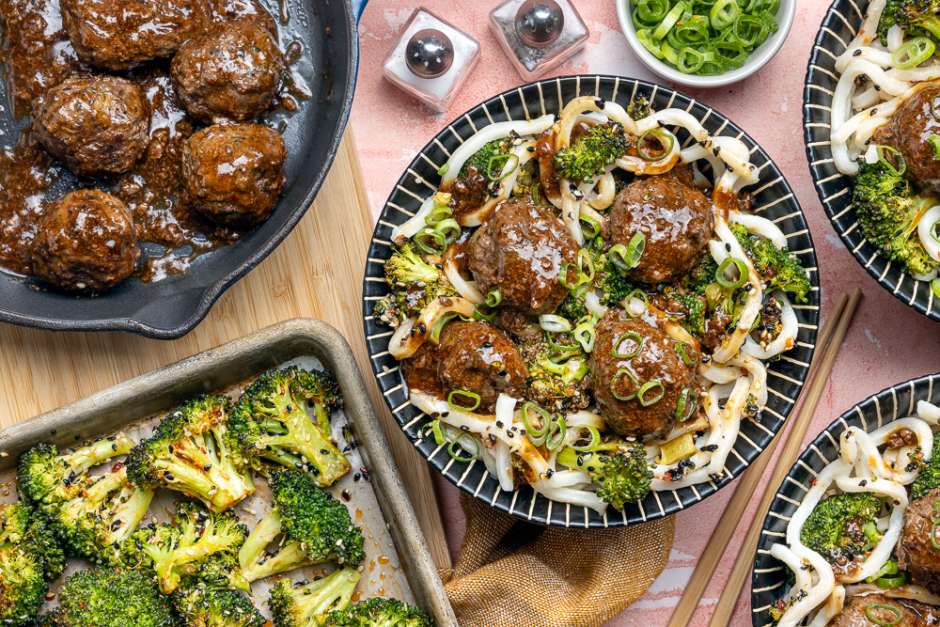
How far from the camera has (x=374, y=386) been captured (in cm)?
479

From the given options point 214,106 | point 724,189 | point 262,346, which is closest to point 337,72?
point 214,106

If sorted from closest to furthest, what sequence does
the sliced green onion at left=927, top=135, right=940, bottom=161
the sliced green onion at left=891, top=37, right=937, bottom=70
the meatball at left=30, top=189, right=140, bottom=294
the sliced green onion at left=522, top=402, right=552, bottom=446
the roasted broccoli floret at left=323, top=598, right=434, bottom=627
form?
the meatball at left=30, top=189, right=140, bottom=294
the sliced green onion at left=927, top=135, right=940, bottom=161
the sliced green onion at left=522, top=402, right=552, bottom=446
the sliced green onion at left=891, top=37, right=937, bottom=70
the roasted broccoli floret at left=323, top=598, right=434, bottom=627

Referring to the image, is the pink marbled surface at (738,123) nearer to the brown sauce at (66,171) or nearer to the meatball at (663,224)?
the brown sauce at (66,171)

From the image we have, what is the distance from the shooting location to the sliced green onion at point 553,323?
416cm

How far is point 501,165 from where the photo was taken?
4152 mm

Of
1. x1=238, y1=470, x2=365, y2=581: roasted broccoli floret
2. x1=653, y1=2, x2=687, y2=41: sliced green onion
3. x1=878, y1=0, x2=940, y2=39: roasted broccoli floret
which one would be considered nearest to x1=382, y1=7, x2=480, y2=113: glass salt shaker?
x1=653, y1=2, x2=687, y2=41: sliced green onion

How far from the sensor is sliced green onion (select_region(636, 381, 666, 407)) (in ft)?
12.7

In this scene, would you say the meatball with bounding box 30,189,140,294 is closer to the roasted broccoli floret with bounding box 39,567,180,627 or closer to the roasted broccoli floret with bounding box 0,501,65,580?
the roasted broccoli floret with bounding box 0,501,65,580

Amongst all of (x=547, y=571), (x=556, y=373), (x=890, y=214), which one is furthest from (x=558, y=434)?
(x=890, y=214)

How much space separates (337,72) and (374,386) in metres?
1.84

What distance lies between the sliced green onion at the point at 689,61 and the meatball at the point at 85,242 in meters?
3.25

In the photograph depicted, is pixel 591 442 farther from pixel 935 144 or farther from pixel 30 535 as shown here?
pixel 30 535

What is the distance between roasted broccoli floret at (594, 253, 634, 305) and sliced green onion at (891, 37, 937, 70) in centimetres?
188

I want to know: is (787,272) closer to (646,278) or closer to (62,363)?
(646,278)
